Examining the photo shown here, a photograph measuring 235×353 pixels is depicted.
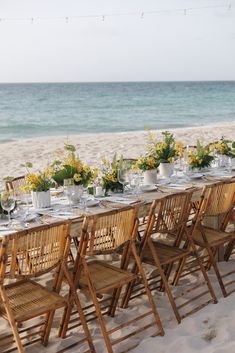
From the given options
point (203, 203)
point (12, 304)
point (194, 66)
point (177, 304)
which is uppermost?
point (194, 66)

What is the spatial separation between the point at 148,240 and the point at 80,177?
0.75 metres

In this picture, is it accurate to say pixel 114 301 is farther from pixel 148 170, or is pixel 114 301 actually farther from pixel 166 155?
pixel 166 155

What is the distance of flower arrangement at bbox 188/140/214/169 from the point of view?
18.3ft

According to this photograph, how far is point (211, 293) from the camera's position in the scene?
14.3ft

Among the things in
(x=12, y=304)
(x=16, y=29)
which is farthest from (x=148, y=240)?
(x=16, y=29)

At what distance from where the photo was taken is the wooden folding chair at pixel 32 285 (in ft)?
10.6

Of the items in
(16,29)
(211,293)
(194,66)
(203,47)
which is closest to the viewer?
(211,293)

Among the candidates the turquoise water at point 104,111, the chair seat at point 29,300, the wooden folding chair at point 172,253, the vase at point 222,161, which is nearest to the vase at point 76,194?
the wooden folding chair at point 172,253

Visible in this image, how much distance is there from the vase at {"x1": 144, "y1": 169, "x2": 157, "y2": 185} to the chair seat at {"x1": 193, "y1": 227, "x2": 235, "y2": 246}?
63 cm

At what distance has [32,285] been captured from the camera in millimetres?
3688

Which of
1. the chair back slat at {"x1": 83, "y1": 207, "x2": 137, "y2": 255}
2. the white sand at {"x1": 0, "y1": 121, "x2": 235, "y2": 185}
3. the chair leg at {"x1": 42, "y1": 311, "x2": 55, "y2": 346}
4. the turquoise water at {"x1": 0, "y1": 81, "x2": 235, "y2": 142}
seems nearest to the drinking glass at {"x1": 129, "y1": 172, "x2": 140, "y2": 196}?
the chair back slat at {"x1": 83, "y1": 207, "x2": 137, "y2": 255}

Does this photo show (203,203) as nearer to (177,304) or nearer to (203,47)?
(177,304)

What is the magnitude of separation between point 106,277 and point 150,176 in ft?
5.01

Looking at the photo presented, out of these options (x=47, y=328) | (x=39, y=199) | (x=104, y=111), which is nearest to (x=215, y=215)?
(x=39, y=199)
